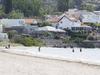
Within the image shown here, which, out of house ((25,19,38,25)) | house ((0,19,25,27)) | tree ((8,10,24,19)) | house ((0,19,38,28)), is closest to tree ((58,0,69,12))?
tree ((8,10,24,19))

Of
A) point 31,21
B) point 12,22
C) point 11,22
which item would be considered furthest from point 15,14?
point 11,22

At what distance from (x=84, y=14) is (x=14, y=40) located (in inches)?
1072

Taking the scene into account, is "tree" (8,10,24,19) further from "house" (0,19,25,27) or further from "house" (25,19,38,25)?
"house" (0,19,25,27)

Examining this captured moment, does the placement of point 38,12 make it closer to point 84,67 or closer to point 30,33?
point 30,33

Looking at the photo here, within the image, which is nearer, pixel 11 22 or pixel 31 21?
pixel 11 22

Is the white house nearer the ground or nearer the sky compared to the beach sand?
nearer the ground

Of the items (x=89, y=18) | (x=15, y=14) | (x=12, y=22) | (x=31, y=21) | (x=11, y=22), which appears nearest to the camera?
(x=11, y=22)

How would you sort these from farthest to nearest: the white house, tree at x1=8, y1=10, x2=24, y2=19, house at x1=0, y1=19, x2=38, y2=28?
tree at x1=8, y1=10, x2=24, y2=19 → the white house → house at x1=0, y1=19, x2=38, y2=28

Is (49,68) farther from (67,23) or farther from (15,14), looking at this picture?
(15,14)

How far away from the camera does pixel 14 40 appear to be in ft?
133

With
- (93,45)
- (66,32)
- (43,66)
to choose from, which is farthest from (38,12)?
(43,66)

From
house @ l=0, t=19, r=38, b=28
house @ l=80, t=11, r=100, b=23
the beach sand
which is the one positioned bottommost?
house @ l=80, t=11, r=100, b=23

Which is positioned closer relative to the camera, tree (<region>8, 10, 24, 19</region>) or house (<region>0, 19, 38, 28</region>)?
house (<region>0, 19, 38, 28</region>)

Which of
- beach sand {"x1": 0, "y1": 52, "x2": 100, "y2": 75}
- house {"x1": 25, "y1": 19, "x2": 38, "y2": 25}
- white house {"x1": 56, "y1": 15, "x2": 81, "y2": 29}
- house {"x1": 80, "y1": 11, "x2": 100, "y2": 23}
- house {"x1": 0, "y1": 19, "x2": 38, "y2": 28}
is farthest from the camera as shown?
house {"x1": 80, "y1": 11, "x2": 100, "y2": 23}
